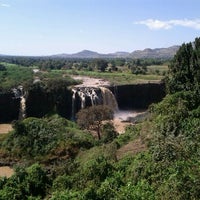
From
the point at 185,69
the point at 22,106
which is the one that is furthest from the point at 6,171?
the point at 22,106

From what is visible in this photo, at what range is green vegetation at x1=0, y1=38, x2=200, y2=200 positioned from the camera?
16.7m

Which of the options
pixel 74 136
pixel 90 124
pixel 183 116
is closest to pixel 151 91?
pixel 90 124

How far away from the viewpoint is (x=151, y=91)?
7044cm

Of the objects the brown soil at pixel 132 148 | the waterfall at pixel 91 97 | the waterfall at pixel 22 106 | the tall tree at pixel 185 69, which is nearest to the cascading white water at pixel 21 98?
the waterfall at pixel 22 106

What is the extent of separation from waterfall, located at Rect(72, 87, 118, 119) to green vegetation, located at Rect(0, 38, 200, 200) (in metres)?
21.0

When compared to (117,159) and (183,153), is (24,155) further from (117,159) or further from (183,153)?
(183,153)

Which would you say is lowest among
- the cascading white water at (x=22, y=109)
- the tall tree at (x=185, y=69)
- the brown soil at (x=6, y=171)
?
the brown soil at (x=6, y=171)

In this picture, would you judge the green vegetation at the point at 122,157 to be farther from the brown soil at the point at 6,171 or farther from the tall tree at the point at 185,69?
the brown soil at the point at 6,171

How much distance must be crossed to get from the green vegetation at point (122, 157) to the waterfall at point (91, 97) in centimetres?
2101

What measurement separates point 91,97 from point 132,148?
33.8 meters

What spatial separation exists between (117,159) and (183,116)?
4.96 m

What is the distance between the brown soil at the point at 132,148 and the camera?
26.7 m

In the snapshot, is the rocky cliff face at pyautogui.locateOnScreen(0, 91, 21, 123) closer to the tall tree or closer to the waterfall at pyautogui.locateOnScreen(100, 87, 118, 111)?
the waterfall at pyautogui.locateOnScreen(100, 87, 118, 111)

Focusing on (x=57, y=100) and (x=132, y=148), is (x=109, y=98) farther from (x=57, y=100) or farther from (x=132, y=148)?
(x=132, y=148)
